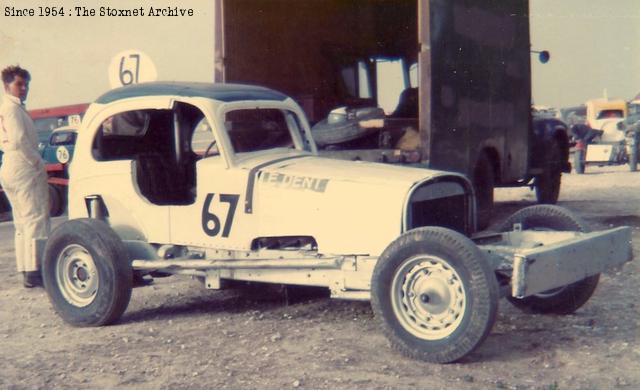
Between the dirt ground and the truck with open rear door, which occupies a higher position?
the truck with open rear door

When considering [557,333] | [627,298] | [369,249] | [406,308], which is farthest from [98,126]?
[627,298]

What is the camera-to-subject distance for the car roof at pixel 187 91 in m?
5.94

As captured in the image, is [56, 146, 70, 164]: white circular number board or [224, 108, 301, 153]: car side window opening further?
[56, 146, 70, 164]: white circular number board

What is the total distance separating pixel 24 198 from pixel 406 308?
390 centimetres

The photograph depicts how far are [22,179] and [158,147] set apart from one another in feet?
4.41

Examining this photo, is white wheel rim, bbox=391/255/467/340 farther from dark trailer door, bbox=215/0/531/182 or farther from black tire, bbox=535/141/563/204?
black tire, bbox=535/141/563/204

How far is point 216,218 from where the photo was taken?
561 centimetres

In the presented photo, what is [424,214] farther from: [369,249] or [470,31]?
[470,31]

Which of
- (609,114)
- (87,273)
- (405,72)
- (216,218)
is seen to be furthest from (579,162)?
(87,273)

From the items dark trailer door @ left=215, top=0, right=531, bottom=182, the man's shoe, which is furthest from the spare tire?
the man's shoe

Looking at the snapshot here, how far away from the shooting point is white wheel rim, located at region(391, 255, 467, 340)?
179 inches

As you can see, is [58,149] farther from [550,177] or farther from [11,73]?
[550,177]

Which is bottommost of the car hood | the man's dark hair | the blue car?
the car hood

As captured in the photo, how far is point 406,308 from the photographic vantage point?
185 inches
